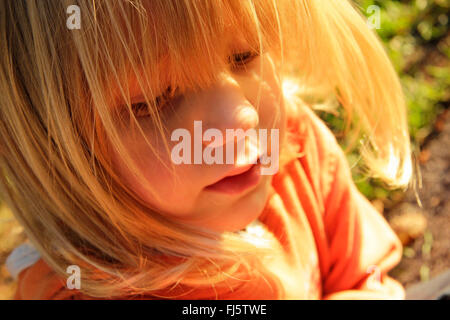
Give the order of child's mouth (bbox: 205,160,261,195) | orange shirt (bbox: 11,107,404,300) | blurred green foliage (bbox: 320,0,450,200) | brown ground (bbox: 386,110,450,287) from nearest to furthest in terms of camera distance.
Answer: child's mouth (bbox: 205,160,261,195)
orange shirt (bbox: 11,107,404,300)
brown ground (bbox: 386,110,450,287)
blurred green foliage (bbox: 320,0,450,200)

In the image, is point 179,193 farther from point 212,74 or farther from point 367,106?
point 367,106

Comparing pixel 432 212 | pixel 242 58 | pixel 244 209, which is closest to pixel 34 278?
pixel 244 209

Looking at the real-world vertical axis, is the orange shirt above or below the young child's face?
below

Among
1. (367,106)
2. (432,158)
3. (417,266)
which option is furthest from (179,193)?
(432,158)

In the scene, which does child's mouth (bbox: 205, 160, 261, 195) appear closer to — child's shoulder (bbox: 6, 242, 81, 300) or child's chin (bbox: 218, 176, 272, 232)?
child's chin (bbox: 218, 176, 272, 232)

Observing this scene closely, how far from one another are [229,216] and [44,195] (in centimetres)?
27

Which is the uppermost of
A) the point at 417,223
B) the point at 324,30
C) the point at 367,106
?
the point at 324,30

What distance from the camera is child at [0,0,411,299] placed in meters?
0.51

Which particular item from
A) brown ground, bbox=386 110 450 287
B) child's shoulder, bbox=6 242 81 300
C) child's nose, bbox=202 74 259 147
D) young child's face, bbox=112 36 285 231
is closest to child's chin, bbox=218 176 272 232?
young child's face, bbox=112 36 285 231

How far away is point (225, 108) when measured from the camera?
1.85 feet

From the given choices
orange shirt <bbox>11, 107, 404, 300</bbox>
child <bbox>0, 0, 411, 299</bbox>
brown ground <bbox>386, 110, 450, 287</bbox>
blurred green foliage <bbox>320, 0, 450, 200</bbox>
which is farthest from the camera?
blurred green foliage <bbox>320, 0, 450, 200</bbox>

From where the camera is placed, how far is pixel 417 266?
123 cm

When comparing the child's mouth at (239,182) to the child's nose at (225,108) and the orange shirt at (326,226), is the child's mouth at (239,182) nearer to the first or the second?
the child's nose at (225,108)

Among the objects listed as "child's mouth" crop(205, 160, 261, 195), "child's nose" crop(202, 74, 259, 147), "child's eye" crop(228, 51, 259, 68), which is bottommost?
"child's mouth" crop(205, 160, 261, 195)
